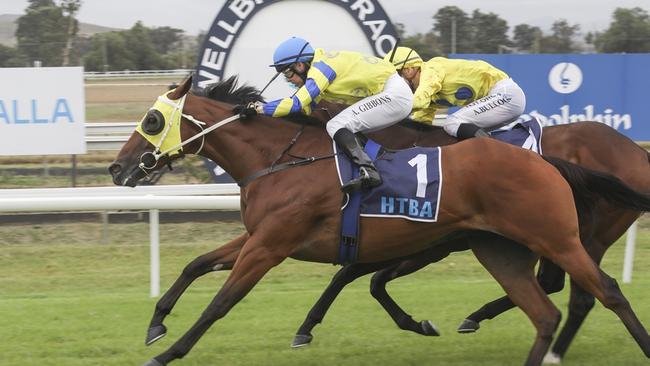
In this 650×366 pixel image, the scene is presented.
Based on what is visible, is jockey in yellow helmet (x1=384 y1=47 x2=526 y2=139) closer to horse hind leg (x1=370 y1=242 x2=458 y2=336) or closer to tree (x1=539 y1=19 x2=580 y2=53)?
horse hind leg (x1=370 y1=242 x2=458 y2=336)

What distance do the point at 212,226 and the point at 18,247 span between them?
6.20 feet

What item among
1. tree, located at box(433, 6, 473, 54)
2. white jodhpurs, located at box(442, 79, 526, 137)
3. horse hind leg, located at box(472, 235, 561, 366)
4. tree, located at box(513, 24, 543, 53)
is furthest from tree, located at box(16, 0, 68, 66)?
horse hind leg, located at box(472, 235, 561, 366)

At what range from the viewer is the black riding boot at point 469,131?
5551mm

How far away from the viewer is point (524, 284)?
4969mm

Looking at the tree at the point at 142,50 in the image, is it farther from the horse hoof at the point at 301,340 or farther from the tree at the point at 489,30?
the horse hoof at the point at 301,340

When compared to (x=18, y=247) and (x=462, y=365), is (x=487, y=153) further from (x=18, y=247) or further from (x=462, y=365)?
(x=18, y=247)

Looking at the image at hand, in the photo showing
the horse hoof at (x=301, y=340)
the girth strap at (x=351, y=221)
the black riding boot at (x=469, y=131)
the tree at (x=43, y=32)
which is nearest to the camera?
the girth strap at (x=351, y=221)

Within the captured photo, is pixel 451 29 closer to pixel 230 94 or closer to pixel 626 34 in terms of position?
pixel 626 34

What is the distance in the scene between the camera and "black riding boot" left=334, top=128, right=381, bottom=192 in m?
4.89

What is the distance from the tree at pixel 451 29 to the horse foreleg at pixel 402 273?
24.3 ft

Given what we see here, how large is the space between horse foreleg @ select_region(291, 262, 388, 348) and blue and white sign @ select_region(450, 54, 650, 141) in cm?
453

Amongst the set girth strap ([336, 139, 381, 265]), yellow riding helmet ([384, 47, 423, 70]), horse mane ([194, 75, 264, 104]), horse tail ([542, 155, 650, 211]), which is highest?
yellow riding helmet ([384, 47, 423, 70])

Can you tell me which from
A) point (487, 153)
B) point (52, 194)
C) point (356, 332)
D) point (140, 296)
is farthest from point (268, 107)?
point (52, 194)

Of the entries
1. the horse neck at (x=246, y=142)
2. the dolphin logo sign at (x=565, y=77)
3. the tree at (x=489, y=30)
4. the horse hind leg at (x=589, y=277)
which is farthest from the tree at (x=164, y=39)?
the horse hind leg at (x=589, y=277)
